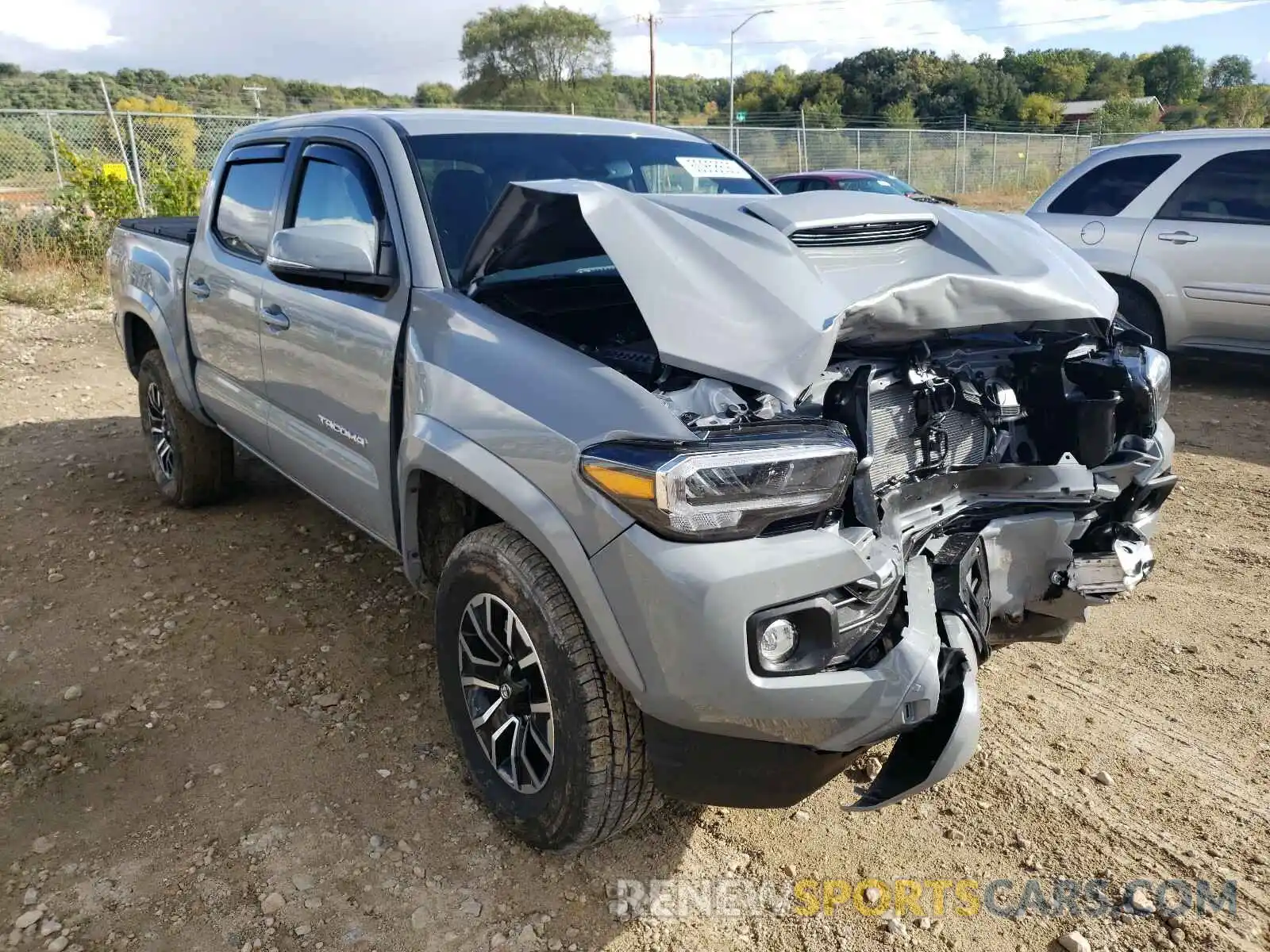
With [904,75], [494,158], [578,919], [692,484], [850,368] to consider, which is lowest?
[578,919]

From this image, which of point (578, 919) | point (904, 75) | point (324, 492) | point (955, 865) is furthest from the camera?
point (904, 75)

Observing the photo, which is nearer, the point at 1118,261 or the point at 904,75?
the point at 1118,261

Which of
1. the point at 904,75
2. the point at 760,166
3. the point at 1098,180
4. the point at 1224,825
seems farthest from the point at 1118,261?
the point at 904,75

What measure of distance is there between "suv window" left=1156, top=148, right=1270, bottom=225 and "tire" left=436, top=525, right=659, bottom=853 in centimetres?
629

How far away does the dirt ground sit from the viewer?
2299mm

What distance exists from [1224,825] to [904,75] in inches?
2413

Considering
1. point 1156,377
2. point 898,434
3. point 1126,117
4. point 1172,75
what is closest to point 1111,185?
point 1156,377

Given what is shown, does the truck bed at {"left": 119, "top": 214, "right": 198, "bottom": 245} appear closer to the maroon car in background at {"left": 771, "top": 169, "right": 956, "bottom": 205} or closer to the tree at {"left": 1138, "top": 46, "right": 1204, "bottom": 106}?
the maroon car in background at {"left": 771, "top": 169, "right": 956, "bottom": 205}

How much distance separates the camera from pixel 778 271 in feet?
7.48

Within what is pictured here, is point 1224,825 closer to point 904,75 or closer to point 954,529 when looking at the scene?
point 954,529

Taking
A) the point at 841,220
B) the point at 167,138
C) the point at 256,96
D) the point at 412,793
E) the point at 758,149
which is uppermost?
the point at 256,96

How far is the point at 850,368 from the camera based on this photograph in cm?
240

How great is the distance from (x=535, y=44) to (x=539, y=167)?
2766 inches

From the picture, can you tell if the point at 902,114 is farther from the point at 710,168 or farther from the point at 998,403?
the point at 998,403
